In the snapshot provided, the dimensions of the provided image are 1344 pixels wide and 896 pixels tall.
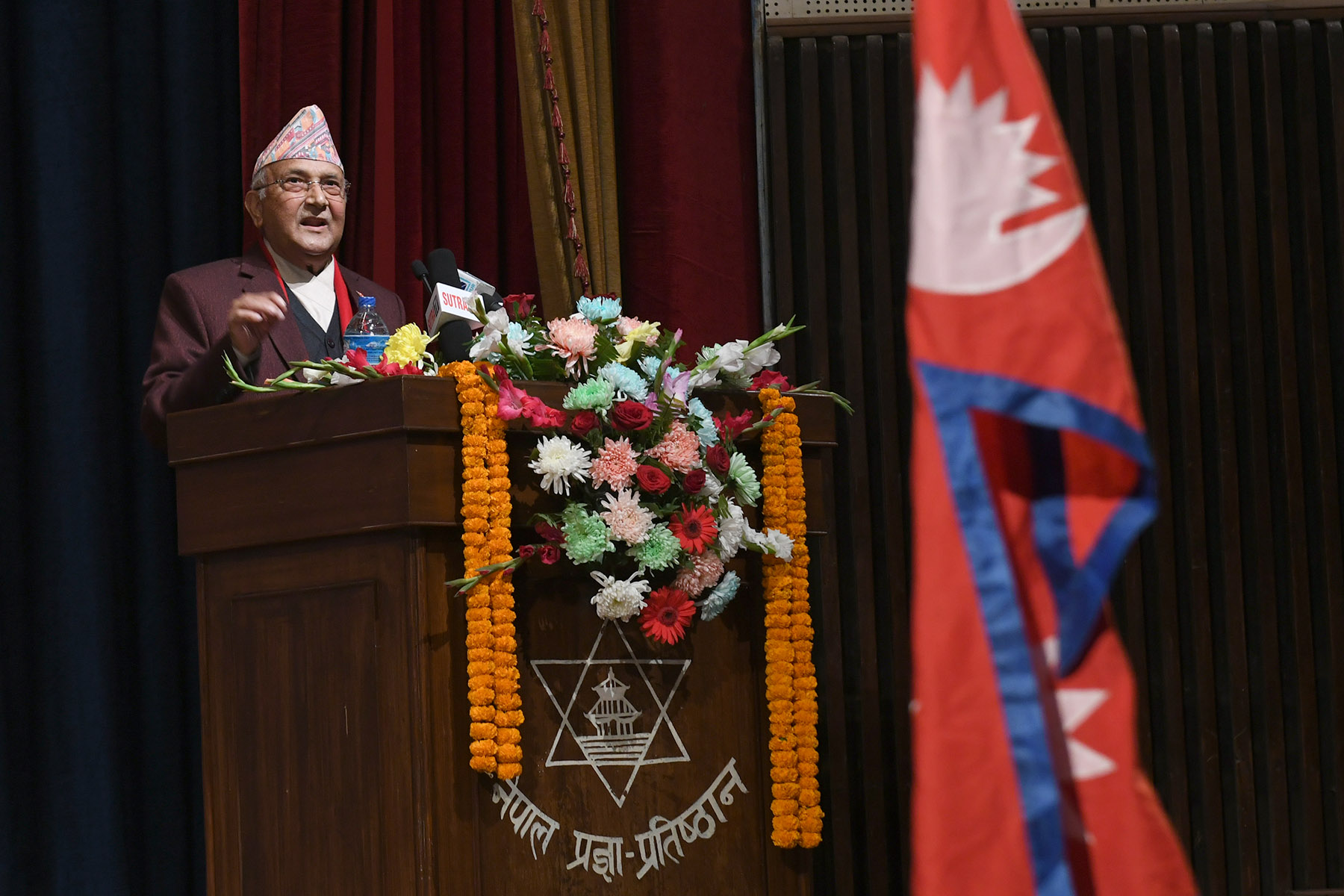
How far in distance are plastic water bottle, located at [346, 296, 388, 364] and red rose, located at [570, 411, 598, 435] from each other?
33cm

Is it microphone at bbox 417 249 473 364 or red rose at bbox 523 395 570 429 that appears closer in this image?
red rose at bbox 523 395 570 429

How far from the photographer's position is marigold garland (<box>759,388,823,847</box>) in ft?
7.70

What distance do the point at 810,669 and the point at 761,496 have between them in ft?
0.94

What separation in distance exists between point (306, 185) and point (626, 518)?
1.24m

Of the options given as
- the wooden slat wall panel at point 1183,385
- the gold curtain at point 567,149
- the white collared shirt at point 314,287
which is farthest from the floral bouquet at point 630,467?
the wooden slat wall panel at point 1183,385

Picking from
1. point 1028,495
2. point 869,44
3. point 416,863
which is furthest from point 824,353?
point 1028,495

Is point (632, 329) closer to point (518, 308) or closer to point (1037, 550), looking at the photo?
point (518, 308)

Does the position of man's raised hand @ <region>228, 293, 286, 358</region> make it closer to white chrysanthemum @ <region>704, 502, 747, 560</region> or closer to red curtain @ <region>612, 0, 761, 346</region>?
white chrysanthemum @ <region>704, 502, 747, 560</region>

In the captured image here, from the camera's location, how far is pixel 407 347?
2303 mm

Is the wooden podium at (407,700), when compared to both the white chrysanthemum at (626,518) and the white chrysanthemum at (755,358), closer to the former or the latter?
the white chrysanthemum at (626,518)

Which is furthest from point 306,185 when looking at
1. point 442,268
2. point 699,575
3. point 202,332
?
point 699,575

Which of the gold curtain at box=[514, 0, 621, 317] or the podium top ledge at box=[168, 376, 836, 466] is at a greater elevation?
the gold curtain at box=[514, 0, 621, 317]

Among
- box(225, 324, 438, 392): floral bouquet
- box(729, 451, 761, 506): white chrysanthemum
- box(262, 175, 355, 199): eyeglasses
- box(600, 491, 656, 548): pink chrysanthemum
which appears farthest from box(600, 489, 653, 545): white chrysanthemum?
box(262, 175, 355, 199): eyeglasses

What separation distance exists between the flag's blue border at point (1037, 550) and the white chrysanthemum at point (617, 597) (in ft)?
3.15
